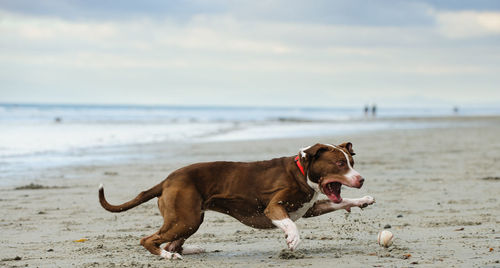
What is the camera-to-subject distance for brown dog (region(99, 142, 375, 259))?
556 centimetres

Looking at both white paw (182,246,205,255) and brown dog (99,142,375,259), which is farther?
white paw (182,246,205,255)

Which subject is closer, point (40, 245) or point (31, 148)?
point (40, 245)

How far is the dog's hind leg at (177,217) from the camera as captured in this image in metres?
5.60

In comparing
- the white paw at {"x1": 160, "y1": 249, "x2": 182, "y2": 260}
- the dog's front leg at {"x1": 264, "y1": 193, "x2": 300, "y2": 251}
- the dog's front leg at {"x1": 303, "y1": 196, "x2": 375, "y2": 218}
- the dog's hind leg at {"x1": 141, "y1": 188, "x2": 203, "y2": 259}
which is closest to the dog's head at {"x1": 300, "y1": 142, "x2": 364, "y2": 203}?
the dog's front leg at {"x1": 264, "y1": 193, "x2": 300, "y2": 251}

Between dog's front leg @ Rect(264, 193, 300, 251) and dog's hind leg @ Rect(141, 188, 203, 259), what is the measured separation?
2.08 feet

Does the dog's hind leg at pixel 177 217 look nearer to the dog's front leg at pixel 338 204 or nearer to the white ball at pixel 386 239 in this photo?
the dog's front leg at pixel 338 204

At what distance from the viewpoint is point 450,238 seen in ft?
20.0

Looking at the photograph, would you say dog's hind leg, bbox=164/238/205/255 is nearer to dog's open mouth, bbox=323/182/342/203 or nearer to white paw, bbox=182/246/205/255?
white paw, bbox=182/246/205/255

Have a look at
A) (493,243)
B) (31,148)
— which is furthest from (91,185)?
(31,148)

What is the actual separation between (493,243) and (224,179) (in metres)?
2.50

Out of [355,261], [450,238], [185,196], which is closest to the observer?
[355,261]

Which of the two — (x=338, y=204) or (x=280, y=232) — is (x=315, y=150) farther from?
(x=280, y=232)

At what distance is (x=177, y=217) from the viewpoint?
18.4 ft

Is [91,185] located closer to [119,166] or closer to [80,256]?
[119,166]
